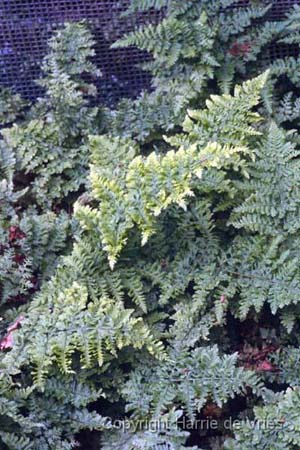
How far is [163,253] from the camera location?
2945 millimetres

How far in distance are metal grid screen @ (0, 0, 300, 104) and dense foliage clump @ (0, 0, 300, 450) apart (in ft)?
0.66

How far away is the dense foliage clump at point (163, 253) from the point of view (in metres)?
2.65

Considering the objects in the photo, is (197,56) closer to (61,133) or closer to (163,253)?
(61,133)

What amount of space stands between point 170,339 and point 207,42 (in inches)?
52.6

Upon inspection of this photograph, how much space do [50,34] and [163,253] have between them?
1343mm

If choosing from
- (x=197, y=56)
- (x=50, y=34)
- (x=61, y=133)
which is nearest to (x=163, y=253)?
(x=61, y=133)

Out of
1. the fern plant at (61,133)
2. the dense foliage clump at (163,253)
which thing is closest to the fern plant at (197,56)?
the dense foliage clump at (163,253)

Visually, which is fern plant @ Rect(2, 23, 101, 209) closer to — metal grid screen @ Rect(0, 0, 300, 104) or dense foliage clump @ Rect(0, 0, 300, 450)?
dense foliage clump @ Rect(0, 0, 300, 450)

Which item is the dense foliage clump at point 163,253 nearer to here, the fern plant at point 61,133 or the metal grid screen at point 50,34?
the fern plant at point 61,133

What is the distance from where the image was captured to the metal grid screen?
3506 millimetres

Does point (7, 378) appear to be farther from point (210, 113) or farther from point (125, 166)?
point (210, 113)

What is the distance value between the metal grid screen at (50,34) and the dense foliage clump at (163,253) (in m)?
0.20

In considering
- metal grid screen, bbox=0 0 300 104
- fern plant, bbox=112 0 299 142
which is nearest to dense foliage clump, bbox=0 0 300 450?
fern plant, bbox=112 0 299 142

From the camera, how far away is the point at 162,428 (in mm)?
2586
